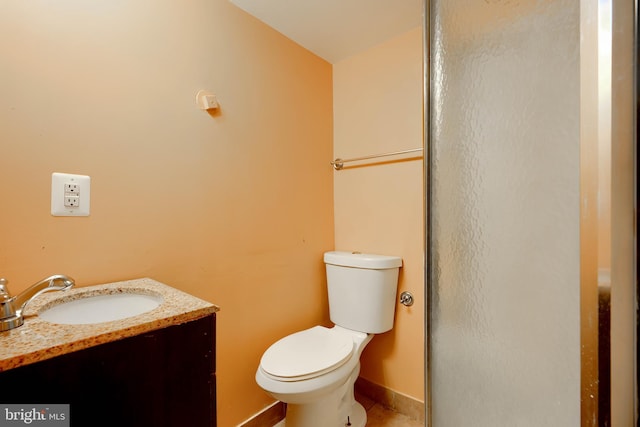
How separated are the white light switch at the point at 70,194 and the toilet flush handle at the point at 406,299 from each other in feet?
4.61

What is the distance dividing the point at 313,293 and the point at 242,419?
0.68 m

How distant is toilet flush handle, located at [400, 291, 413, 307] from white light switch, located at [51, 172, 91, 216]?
55.3 inches

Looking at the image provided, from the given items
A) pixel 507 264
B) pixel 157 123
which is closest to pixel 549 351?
pixel 507 264

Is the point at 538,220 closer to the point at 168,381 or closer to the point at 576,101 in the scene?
the point at 576,101

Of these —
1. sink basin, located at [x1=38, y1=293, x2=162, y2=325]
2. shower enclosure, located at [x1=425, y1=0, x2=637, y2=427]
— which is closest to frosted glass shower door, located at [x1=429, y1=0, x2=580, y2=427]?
shower enclosure, located at [x1=425, y1=0, x2=637, y2=427]

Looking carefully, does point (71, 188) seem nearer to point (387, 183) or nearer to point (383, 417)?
point (387, 183)

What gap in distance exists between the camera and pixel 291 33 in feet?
4.89

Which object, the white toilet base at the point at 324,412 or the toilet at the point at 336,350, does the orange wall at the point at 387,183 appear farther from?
the white toilet base at the point at 324,412

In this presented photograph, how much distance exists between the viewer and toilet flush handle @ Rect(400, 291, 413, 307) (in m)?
1.46

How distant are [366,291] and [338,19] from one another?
1.38 meters

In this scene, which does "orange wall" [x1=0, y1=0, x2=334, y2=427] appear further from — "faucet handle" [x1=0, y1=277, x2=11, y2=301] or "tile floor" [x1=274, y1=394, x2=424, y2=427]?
"tile floor" [x1=274, y1=394, x2=424, y2=427]

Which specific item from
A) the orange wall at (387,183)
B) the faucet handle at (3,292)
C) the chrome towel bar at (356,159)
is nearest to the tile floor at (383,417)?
the orange wall at (387,183)

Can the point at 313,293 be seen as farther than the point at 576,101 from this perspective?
Yes

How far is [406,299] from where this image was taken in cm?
147
